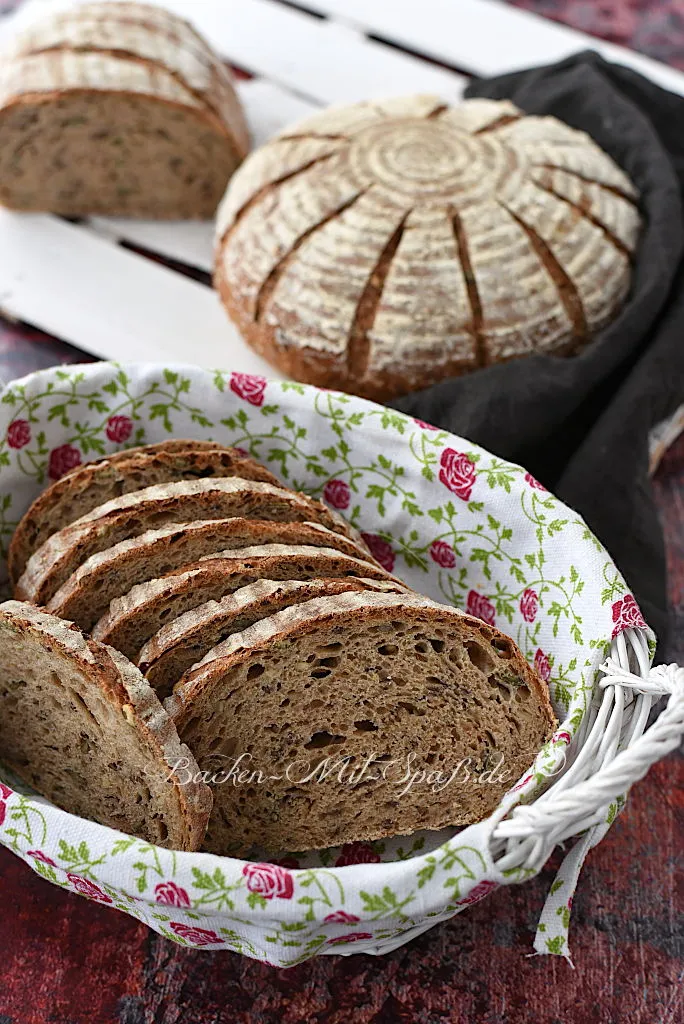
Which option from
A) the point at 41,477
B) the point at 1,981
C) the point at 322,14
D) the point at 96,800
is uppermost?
the point at 322,14

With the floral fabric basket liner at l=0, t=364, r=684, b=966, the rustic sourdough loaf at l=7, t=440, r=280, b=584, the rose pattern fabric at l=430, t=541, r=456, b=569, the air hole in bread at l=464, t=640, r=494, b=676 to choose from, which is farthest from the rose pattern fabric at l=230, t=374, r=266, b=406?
the air hole in bread at l=464, t=640, r=494, b=676

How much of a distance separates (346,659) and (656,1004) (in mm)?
782

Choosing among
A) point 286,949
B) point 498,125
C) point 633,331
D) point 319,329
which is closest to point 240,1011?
point 286,949

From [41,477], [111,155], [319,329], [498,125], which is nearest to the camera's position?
[41,477]

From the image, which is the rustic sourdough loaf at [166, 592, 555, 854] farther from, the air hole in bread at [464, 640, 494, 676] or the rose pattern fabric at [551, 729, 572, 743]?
the rose pattern fabric at [551, 729, 572, 743]

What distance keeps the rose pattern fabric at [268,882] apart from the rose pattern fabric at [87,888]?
247mm

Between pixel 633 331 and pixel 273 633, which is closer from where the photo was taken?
pixel 273 633

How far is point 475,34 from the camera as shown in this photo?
140 inches

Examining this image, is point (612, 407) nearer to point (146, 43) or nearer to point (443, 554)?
point (443, 554)

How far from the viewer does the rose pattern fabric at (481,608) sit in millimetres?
2021

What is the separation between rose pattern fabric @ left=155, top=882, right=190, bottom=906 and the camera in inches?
55.2

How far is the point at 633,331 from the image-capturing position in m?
2.38

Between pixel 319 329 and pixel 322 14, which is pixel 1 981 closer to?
pixel 319 329

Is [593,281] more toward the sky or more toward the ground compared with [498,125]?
more toward the ground
